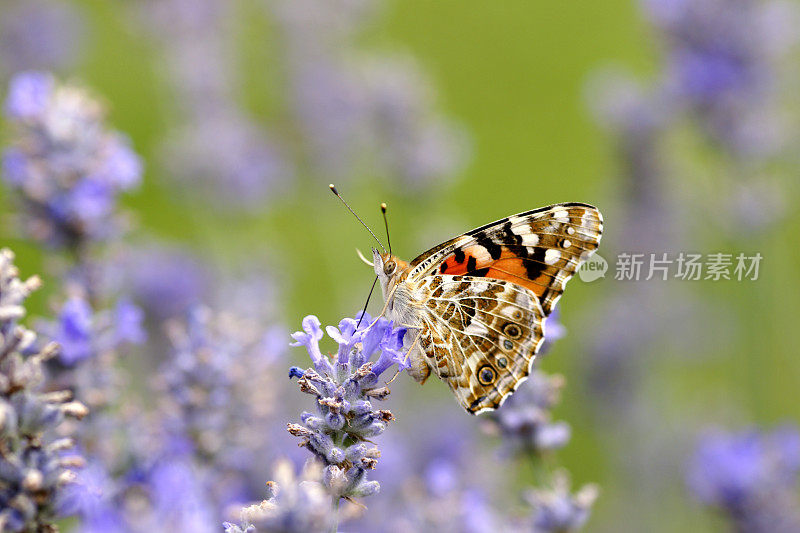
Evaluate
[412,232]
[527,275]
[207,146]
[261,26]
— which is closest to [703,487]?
[527,275]

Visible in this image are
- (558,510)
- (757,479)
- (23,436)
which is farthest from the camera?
(757,479)

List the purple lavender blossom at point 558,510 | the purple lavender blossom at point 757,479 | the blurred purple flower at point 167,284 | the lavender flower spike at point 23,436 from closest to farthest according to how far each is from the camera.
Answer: the lavender flower spike at point 23,436 < the purple lavender blossom at point 558,510 < the purple lavender blossom at point 757,479 < the blurred purple flower at point 167,284

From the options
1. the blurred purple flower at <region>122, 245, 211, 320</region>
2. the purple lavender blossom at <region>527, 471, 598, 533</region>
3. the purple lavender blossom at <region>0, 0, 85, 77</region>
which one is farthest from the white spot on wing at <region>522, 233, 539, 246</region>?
the purple lavender blossom at <region>0, 0, 85, 77</region>

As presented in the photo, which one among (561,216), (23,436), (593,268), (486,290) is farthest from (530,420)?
(593,268)

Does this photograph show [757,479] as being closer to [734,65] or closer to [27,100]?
[734,65]

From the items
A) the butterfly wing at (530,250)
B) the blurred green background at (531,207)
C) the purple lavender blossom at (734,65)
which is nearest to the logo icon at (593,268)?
the blurred green background at (531,207)

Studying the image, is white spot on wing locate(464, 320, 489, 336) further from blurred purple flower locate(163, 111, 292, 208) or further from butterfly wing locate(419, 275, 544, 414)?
blurred purple flower locate(163, 111, 292, 208)

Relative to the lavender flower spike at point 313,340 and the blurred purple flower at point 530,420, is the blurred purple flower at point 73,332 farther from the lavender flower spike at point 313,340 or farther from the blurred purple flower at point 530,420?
the blurred purple flower at point 530,420
